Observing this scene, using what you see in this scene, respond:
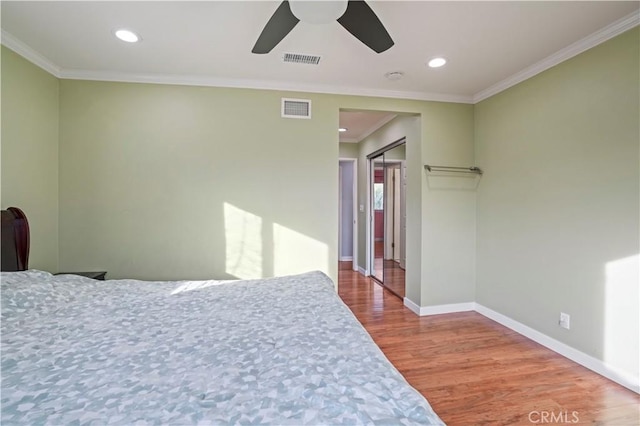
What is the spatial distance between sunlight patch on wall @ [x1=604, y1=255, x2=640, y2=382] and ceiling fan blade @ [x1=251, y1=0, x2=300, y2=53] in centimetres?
274

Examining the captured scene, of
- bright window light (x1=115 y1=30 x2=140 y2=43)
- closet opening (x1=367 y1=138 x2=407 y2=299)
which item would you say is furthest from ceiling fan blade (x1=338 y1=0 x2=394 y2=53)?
closet opening (x1=367 y1=138 x2=407 y2=299)

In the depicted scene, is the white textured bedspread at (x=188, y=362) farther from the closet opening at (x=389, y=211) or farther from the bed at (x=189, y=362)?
the closet opening at (x=389, y=211)

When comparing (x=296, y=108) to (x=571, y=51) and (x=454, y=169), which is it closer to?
(x=454, y=169)

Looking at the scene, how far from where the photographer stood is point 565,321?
2.51 meters

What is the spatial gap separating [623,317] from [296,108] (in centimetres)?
321

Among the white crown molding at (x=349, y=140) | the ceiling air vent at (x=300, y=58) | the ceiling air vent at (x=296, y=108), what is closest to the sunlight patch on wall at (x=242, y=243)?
the ceiling air vent at (x=296, y=108)

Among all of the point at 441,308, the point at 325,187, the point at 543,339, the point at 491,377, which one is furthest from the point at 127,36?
the point at 543,339

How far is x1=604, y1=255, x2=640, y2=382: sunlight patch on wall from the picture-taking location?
2.04m

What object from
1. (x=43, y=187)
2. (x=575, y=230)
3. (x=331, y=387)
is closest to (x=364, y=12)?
(x=331, y=387)

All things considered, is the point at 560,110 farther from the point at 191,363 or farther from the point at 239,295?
the point at 191,363

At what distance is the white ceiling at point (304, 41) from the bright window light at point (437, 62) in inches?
Answer: 2.2

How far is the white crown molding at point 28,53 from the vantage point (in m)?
2.23

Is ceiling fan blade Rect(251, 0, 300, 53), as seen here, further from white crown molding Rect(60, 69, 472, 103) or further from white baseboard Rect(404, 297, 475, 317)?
white baseboard Rect(404, 297, 475, 317)

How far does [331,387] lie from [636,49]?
2.91 metres
